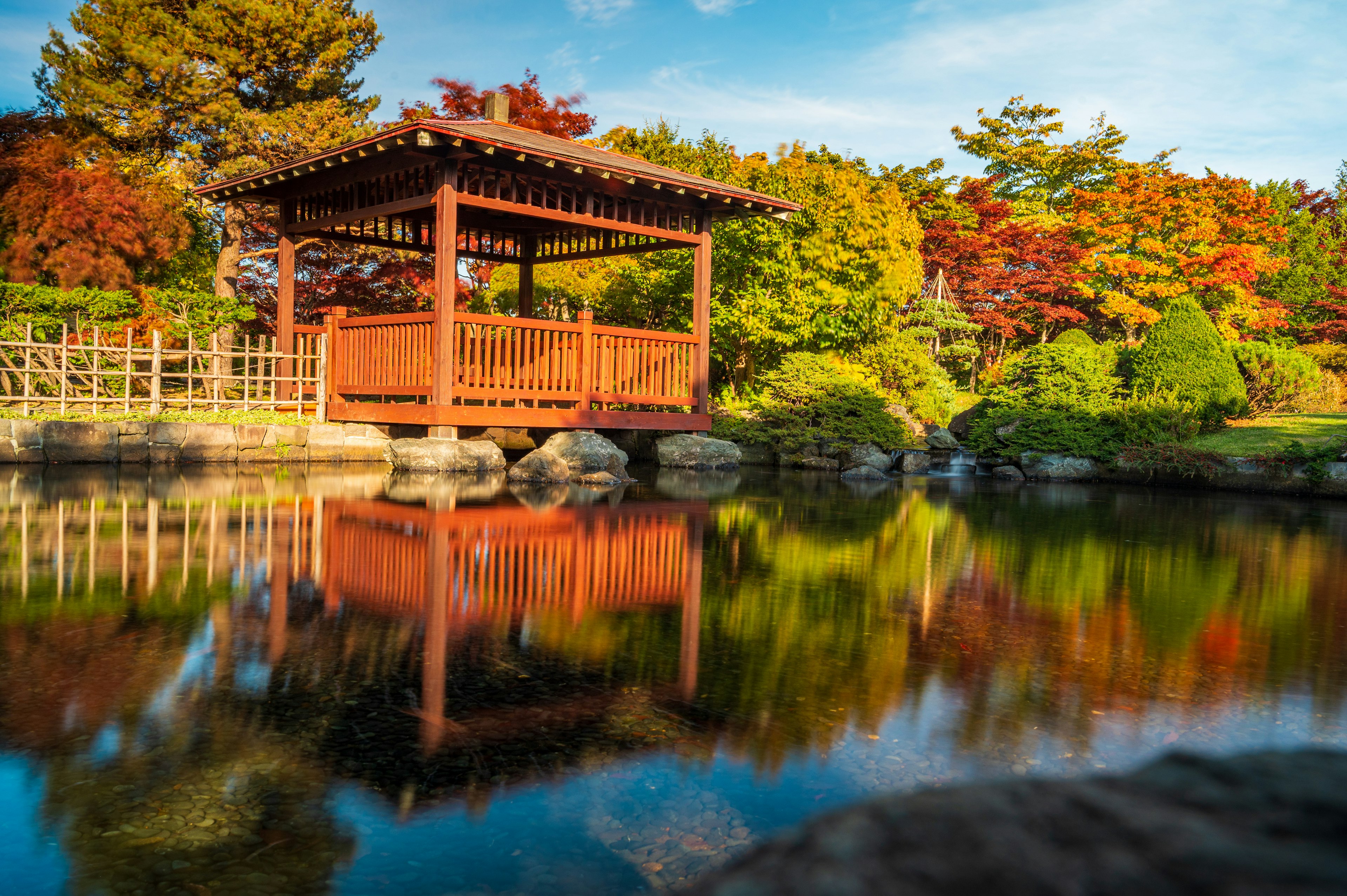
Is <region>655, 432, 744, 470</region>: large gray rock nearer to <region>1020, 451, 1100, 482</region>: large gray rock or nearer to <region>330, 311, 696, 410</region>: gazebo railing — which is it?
<region>330, 311, 696, 410</region>: gazebo railing

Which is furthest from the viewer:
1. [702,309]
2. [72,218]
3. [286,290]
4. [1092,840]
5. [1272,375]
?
[1272,375]

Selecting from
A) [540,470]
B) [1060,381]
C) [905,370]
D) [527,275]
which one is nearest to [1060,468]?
[1060,381]

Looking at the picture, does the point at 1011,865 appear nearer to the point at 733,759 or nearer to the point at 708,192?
the point at 733,759

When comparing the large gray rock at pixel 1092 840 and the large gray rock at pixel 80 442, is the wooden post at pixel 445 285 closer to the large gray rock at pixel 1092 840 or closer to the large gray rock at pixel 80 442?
the large gray rock at pixel 80 442

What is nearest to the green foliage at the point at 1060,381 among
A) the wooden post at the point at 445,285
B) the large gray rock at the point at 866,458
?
the large gray rock at the point at 866,458

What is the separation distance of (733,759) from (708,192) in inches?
495

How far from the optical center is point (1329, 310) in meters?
28.6

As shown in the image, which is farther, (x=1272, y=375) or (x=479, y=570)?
(x=1272, y=375)

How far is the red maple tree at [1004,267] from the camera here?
25438 millimetres

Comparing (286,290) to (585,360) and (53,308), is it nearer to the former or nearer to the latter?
(585,360)

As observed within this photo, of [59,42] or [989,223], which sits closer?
[59,42]

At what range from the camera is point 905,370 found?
2036cm

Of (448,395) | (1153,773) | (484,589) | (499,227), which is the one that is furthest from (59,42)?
(1153,773)

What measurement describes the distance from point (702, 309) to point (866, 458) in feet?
14.2
